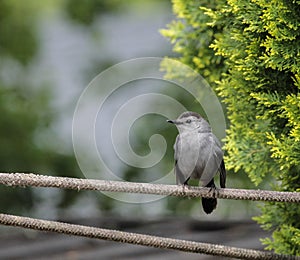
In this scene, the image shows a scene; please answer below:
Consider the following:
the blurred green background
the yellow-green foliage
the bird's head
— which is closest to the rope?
the yellow-green foliage

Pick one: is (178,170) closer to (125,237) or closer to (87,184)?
(125,237)

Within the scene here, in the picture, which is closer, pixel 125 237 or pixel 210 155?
pixel 125 237

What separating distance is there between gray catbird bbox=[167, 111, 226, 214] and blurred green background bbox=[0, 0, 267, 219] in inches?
109

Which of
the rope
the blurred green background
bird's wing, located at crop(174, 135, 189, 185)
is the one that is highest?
bird's wing, located at crop(174, 135, 189, 185)

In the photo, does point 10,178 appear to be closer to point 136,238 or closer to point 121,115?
point 136,238

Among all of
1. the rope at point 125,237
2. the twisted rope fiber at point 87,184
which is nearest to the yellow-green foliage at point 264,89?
the rope at point 125,237

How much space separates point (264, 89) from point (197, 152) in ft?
1.22

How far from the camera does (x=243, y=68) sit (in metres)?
2.76

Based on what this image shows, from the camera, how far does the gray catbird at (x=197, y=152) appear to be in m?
2.79

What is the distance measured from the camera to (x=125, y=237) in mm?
2500

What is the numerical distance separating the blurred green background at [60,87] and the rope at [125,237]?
2.97 metres

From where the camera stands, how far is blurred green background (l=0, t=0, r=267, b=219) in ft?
19.2

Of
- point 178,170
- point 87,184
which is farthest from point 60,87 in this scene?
point 87,184

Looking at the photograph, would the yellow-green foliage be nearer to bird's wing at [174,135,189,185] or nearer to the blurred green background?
bird's wing at [174,135,189,185]
